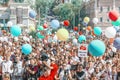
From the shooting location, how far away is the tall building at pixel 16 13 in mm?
77463

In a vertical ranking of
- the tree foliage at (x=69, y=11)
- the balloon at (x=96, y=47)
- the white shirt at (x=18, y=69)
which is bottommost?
the tree foliage at (x=69, y=11)

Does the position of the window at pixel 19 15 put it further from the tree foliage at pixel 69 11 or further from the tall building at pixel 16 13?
the tree foliage at pixel 69 11

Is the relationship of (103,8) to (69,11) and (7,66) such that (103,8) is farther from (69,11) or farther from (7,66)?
(7,66)

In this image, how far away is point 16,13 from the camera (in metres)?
80.1

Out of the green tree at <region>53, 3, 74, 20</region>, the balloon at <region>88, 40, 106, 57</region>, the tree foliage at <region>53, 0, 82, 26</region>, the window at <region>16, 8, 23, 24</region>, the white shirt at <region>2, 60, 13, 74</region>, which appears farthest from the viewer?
the tree foliage at <region>53, 0, 82, 26</region>

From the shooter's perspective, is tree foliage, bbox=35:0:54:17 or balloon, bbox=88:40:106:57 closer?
Answer: balloon, bbox=88:40:106:57

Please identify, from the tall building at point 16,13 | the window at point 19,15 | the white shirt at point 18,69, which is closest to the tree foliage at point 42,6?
the tall building at point 16,13

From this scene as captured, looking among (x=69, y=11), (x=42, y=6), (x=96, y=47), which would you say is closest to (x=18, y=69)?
(x=96, y=47)

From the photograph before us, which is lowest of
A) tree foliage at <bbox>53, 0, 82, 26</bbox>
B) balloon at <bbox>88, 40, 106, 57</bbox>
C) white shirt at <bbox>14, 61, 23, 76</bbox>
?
tree foliage at <bbox>53, 0, 82, 26</bbox>

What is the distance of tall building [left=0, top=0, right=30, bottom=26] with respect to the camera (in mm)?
77463

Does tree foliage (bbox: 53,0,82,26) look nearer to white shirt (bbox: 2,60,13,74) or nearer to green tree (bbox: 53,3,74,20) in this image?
green tree (bbox: 53,3,74,20)

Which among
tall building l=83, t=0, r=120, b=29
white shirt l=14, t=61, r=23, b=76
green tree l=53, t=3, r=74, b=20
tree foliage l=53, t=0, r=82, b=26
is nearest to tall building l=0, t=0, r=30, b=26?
green tree l=53, t=3, r=74, b=20

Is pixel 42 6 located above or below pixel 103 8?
below

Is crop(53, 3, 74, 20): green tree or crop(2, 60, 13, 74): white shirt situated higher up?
crop(2, 60, 13, 74): white shirt
